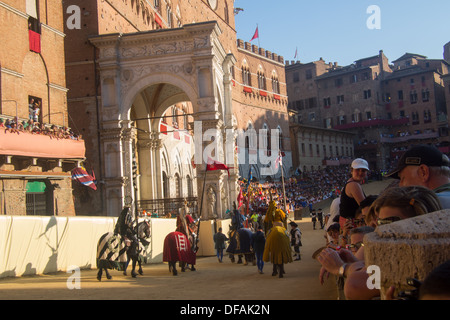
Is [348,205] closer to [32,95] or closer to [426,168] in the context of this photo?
[426,168]

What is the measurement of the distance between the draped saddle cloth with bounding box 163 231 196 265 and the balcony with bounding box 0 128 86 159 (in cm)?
682

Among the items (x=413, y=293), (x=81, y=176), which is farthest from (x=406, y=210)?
(x=81, y=176)

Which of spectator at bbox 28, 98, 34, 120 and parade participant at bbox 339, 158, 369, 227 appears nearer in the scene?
parade participant at bbox 339, 158, 369, 227

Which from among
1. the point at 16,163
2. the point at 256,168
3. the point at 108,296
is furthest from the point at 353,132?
the point at 108,296

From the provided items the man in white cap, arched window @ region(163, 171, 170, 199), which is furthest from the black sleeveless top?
arched window @ region(163, 171, 170, 199)

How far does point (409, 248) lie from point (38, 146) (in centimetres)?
1886

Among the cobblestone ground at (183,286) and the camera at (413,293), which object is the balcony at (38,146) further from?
the camera at (413,293)

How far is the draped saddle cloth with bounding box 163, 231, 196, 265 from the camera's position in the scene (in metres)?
15.3

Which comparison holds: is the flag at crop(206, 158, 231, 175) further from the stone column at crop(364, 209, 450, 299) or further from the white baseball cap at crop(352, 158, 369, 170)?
the stone column at crop(364, 209, 450, 299)

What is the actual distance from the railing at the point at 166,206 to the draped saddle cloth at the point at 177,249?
1089 cm

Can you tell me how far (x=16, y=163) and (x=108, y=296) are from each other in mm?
10833

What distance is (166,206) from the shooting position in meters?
29.2
